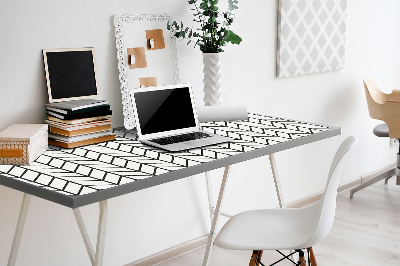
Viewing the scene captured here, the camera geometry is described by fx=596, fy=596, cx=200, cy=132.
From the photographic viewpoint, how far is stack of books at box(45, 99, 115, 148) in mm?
2225

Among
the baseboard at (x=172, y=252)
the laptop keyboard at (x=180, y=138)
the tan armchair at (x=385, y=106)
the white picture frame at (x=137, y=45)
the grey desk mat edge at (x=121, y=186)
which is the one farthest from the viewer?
the tan armchair at (x=385, y=106)

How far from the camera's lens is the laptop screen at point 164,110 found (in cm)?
238

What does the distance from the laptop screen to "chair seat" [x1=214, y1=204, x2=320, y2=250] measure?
1.59 feet

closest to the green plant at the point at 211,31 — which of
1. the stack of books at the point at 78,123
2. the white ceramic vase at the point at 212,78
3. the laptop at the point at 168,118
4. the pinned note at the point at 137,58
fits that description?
the white ceramic vase at the point at 212,78

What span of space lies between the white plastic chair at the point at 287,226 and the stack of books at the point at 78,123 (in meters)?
0.62

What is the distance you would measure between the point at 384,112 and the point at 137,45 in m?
1.90

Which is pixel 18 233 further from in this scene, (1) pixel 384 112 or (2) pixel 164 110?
(1) pixel 384 112

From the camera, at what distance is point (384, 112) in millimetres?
3842

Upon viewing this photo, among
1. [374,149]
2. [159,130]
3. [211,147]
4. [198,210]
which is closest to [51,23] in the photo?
[159,130]

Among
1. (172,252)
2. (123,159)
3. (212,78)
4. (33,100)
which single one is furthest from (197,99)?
(123,159)

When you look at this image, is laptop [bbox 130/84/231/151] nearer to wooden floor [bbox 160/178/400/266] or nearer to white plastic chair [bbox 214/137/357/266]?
white plastic chair [bbox 214/137/357/266]

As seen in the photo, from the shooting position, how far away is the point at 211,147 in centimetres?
225

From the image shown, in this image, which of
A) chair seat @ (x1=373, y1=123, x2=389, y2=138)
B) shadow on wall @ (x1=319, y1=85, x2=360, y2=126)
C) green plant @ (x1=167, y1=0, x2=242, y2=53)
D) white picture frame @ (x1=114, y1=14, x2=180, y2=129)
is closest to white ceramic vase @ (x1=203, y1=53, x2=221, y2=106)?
green plant @ (x1=167, y1=0, x2=242, y2=53)

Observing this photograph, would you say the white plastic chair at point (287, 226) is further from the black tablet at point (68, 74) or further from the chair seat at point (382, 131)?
the chair seat at point (382, 131)
